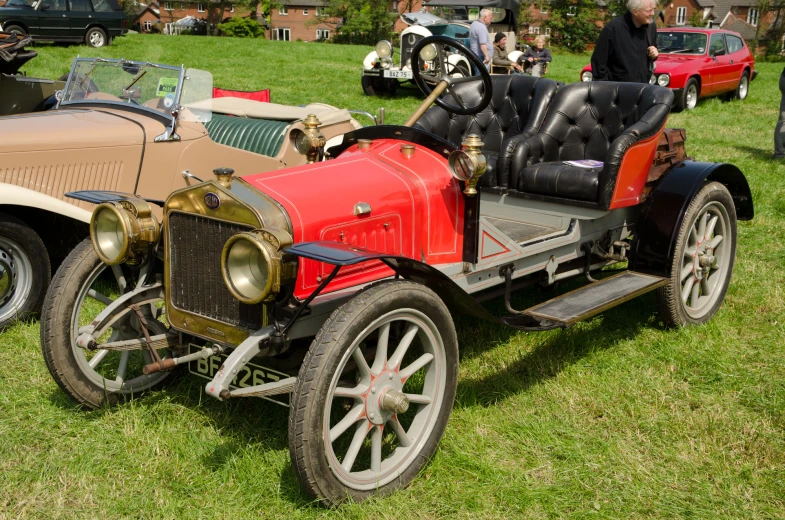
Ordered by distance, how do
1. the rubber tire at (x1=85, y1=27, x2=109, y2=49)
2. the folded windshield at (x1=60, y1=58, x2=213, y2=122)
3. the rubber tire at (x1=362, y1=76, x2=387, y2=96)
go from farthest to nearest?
1. the rubber tire at (x1=85, y1=27, x2=109, y2=49)
2. the rubber tire at (x1=362, y1=76, x2=387, y2=96)
3. the folded windshield at (x1=60, y1=58, x2=213, y2=122)

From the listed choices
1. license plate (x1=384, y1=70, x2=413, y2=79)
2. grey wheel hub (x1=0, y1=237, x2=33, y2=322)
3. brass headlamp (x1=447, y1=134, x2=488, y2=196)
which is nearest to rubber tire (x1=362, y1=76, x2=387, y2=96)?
license plate (x1=384, y1=70, x2=413, y2=79)

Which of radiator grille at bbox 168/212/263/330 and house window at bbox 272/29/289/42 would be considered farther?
house window at bbox 272/29/289/42

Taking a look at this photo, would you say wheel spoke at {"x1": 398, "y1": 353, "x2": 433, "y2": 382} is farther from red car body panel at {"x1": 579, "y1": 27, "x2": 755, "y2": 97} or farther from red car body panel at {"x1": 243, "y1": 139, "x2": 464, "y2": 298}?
red car body panel at {"x1": 579, "y1": 27, "x2": 755, "y2": 97}

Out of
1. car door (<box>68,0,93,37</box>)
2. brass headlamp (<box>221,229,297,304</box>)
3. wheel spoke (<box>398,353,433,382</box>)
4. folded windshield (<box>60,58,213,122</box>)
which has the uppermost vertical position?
car door (<box>68,0,93,37</box>)

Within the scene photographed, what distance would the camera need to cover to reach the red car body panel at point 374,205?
11.0 ft

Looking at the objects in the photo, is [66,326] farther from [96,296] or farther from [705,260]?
[705,260]

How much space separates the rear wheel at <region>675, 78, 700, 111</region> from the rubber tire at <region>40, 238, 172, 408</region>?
13.1 metres

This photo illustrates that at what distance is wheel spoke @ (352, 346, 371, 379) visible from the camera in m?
2.99

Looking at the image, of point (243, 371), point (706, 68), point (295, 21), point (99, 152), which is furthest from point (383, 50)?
point (295, 21)

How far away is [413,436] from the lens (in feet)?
10.8

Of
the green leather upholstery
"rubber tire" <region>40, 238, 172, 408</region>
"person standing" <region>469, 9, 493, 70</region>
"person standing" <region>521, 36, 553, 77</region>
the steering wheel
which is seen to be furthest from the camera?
"person standing" <region>521, 36, 553, 77</region>

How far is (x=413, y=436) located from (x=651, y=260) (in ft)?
6.93

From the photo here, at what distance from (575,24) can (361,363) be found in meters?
41.4

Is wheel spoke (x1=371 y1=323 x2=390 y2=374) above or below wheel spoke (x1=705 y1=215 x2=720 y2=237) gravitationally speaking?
below
